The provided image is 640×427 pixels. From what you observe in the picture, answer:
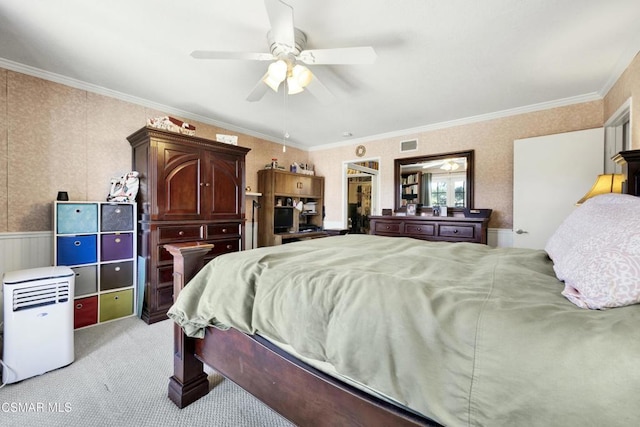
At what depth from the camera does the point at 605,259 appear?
0.73 m

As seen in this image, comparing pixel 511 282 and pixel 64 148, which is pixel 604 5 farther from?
pixel 64 148

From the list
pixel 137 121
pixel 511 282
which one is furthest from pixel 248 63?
pixel 511 282

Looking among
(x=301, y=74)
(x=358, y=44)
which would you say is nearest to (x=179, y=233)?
(x=301, y=74)

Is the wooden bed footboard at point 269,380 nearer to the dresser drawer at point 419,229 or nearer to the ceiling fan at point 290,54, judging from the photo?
the ceiling fan at point 290,54

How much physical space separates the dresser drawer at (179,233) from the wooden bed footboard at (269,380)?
4.64 ft

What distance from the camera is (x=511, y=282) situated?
96 centimetres

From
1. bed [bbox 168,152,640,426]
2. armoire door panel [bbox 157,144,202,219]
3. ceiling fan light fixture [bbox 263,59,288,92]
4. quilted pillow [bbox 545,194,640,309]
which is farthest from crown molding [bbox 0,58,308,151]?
quilted pillow [bbox 545,194,640,309]

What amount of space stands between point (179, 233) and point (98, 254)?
2.33 ft

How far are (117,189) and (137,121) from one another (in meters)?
0.91

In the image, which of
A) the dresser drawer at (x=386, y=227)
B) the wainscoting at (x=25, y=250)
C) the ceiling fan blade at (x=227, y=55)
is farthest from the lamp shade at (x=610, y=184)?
the wainscoting at (x=25, y=250)

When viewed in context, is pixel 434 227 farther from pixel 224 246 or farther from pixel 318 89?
pixel 224 246

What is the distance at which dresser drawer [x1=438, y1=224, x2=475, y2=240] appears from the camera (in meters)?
3.26

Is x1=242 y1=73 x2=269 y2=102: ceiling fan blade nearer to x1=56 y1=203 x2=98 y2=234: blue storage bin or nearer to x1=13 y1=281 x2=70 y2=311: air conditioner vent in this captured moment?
x1=56 y1=203 x2=98 y2=234: blue storage bin

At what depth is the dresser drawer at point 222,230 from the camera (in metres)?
3.14
